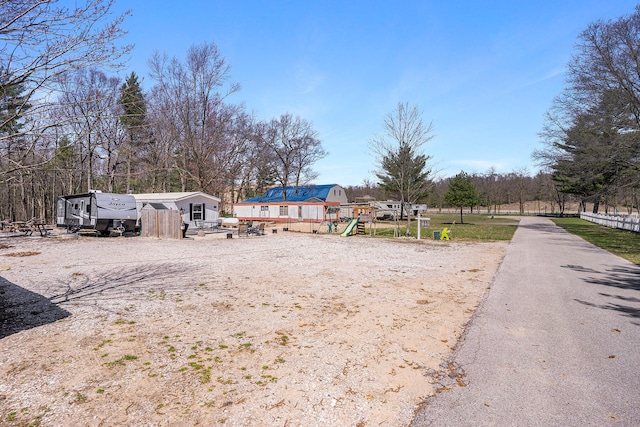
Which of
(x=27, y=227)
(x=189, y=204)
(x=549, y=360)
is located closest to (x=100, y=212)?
(x=189, y=204)

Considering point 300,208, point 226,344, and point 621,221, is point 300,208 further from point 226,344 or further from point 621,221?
point 226,344

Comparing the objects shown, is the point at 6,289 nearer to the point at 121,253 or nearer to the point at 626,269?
the point at 121,253

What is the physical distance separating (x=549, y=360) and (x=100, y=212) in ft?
69.7

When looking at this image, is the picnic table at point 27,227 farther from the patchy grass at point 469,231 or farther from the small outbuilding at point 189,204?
the patchy grass at point 469,231

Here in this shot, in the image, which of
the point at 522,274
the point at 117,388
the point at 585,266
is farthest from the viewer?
the point at 585,266

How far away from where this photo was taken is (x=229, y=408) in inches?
124

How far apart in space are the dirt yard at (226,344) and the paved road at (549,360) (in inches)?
12.2

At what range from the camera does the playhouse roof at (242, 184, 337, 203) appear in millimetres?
43062

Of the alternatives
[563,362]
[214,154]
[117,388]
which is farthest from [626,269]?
[214,154]

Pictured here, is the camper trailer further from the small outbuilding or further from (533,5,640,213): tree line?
(533,5,640,213): tree line

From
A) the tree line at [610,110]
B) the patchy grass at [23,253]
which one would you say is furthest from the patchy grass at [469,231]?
the patchy grass at [23,253]

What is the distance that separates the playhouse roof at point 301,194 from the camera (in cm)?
4306

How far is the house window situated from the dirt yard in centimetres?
1381

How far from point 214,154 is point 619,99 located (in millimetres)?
29201
